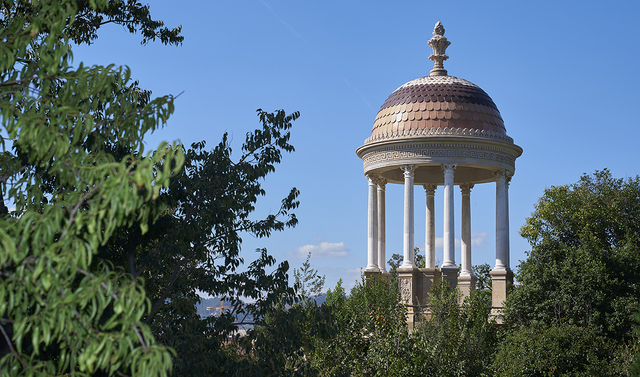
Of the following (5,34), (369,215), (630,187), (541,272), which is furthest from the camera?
(369,215)

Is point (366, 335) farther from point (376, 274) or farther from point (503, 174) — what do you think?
point (503, 174)

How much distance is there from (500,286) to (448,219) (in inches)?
204

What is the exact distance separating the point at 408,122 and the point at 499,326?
537 inches

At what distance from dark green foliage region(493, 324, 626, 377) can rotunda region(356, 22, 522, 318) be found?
716 centimetres

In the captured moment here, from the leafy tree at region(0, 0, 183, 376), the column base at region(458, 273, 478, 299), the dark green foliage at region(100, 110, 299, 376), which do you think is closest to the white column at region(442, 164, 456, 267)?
the column base at region(458, 273, 478, 299)

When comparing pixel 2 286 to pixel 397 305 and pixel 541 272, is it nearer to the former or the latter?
pixel 397 305

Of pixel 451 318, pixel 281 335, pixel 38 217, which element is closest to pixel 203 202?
pixel 281 335

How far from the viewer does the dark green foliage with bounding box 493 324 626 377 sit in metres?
34.0

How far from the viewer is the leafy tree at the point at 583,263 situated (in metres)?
37.8

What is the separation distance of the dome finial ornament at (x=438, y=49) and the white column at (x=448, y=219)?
8475 mm

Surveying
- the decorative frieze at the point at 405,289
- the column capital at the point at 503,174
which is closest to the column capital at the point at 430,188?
the column capital at the point at 503,174

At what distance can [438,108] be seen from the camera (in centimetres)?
4509

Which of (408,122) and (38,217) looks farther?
(408,122)

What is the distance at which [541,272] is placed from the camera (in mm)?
39938
